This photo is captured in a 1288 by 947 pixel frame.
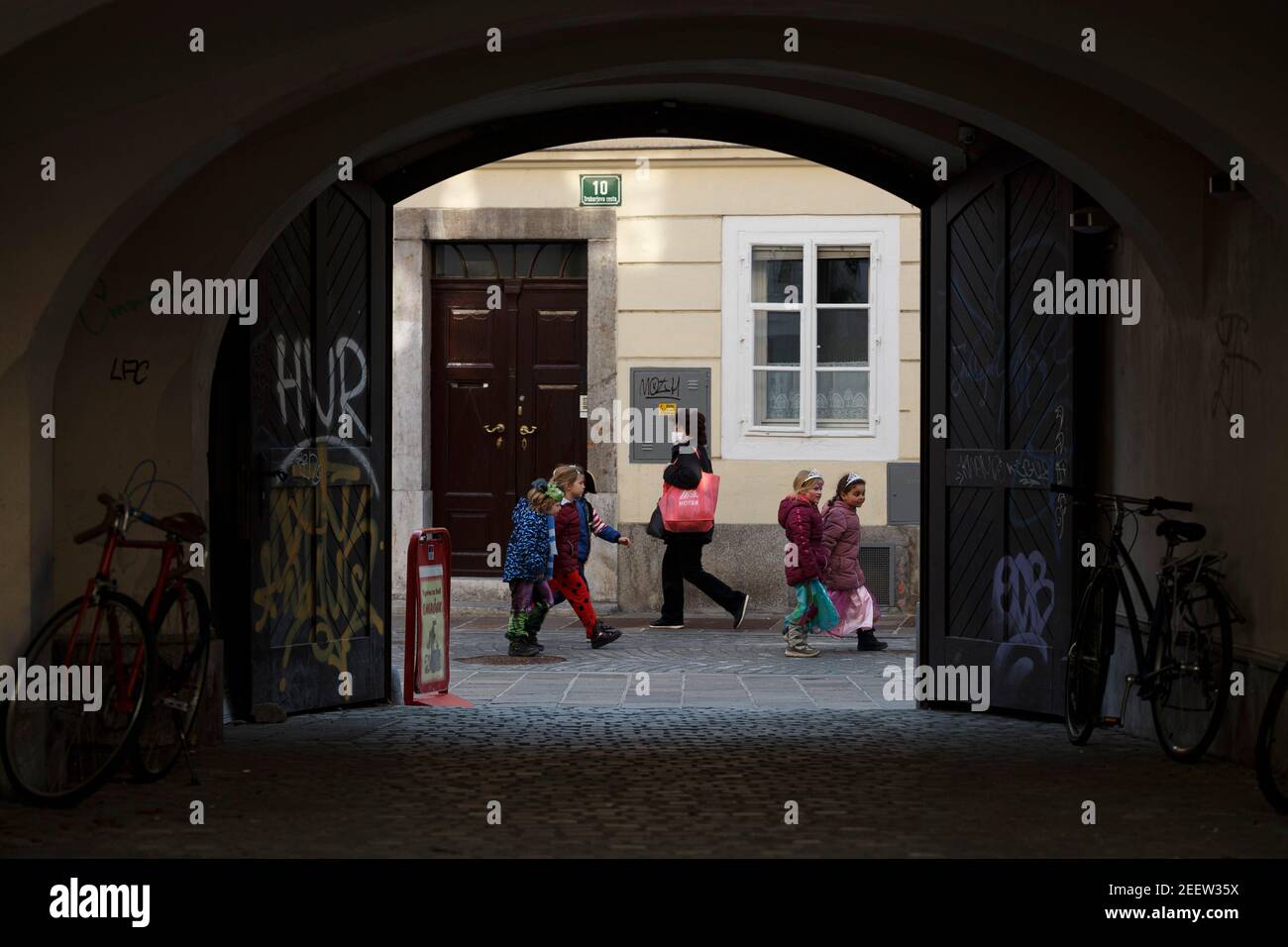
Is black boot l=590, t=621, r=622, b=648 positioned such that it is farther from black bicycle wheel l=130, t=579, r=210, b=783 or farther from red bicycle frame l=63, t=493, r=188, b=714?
red bicycle frame l=63, t=493, r=188, b=714

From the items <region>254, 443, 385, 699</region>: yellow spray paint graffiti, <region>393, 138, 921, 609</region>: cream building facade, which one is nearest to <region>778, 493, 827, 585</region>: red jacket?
<region>393, 138, 921, 609</region>: cream building facade

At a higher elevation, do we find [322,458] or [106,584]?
[322,458]

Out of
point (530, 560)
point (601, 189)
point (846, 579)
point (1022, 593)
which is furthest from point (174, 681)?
point (601, 189)

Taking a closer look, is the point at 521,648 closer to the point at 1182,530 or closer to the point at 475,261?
the point at 475,261

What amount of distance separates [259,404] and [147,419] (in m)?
1.25

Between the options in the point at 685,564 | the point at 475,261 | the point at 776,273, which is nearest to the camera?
the point at 685,564

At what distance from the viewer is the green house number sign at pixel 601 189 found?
17906mm

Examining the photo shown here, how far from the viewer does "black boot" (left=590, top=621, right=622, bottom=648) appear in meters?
14.6

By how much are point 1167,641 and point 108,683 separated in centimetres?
480

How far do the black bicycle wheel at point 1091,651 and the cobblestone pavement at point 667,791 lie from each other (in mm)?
172

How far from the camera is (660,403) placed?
1786 centimetres

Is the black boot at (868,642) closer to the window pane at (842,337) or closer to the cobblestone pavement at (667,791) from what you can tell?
the cobblestone pavement at (667,791)

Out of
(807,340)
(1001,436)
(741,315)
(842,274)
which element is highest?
(842,274)

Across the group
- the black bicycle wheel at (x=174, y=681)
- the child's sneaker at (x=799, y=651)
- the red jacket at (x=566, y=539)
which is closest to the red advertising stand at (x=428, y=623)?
the red jacket at (x=566, y=539)
